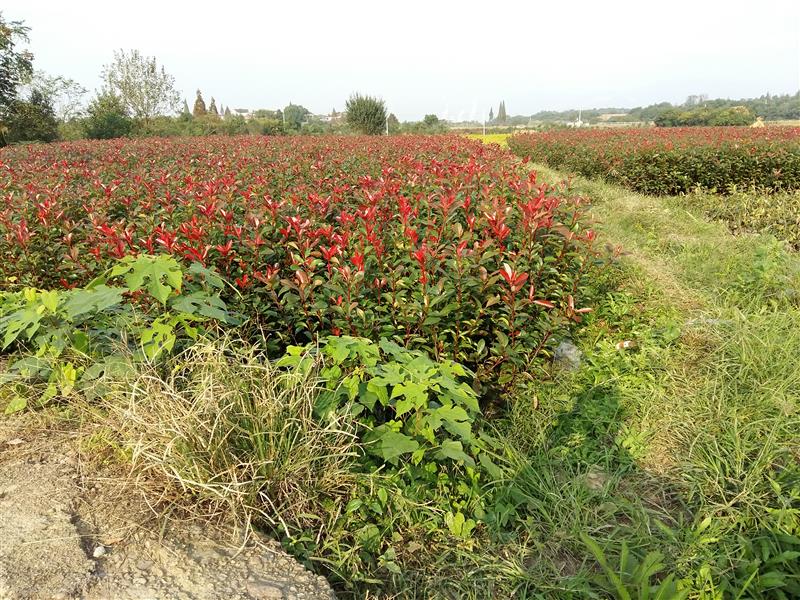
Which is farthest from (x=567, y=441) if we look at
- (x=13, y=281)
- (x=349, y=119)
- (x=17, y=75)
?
(x=17, y=75)

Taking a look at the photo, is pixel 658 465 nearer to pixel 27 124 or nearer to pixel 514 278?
pixel 514 278

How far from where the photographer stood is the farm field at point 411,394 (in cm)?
176

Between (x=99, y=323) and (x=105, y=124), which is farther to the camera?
(x=105, y=124)

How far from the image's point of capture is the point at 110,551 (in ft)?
4.66

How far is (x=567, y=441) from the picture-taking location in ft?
8.55

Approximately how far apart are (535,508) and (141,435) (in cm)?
163

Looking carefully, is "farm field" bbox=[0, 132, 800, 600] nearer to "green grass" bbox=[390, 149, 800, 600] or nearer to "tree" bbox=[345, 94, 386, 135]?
"green grass" bbox=[390, 149, 800, 600]

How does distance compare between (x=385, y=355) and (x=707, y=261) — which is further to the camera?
(x=707, y=261)

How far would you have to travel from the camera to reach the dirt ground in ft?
4.23

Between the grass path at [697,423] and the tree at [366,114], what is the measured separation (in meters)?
28.6

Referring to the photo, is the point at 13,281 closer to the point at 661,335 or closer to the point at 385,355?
the point at 385,355

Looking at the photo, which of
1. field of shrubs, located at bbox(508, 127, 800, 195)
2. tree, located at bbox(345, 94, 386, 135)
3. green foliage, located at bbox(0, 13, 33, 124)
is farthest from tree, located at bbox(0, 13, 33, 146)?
field of shrubs, located at bbox(508, 127, 800, 195)

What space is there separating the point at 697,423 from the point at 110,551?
8.51 feet

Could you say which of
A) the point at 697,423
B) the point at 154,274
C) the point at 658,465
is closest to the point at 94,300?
the point at 154,274
